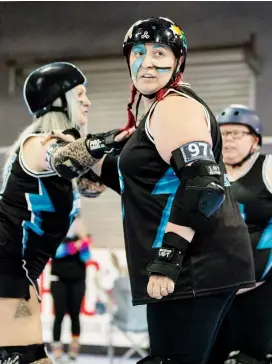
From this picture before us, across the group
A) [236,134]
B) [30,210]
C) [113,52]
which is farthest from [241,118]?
[113,52]

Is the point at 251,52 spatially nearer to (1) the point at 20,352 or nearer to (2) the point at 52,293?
(2) the point at 52,293

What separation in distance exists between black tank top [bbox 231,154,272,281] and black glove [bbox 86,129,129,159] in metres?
0.70

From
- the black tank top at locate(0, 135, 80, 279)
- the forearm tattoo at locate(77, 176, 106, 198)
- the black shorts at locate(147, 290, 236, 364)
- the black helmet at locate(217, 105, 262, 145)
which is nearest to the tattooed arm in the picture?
the forearm tattoo at locate(77, 176, 106, 198)

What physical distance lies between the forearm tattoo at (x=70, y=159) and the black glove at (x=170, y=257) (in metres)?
0.75

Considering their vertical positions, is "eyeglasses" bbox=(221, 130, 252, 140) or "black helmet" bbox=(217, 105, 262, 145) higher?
"black helmet" bbox=(217, 105, 262, 145)

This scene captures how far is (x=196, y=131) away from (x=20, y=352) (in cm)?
121

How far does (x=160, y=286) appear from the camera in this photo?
155cm

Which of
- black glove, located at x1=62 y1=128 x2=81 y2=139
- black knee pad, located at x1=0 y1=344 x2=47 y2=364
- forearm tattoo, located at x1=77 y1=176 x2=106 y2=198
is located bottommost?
black knee pad, located at x1=0 y1=344 x2=47 y2=364

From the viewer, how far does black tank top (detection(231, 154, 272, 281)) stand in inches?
104

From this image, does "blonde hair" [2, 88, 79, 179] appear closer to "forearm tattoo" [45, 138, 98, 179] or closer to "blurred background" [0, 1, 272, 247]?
"forearm tattoo" [45, 138, 98, 179]

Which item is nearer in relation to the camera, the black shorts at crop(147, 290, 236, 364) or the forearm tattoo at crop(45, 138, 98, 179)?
the black shorts at crop(147, 290, 236, 364)

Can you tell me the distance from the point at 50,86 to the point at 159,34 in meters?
0.85

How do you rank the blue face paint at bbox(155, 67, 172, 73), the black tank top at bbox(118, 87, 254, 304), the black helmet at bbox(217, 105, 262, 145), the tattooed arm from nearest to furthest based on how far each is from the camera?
the black tank top at bbox(118, 87, 254, 304) → the blue face paint at bbox(155, 67, 172, 73) → the tattooed arm → the black helmet at bbox(217, 105, 262, 145)

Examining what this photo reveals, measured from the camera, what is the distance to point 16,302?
233 centimetres
